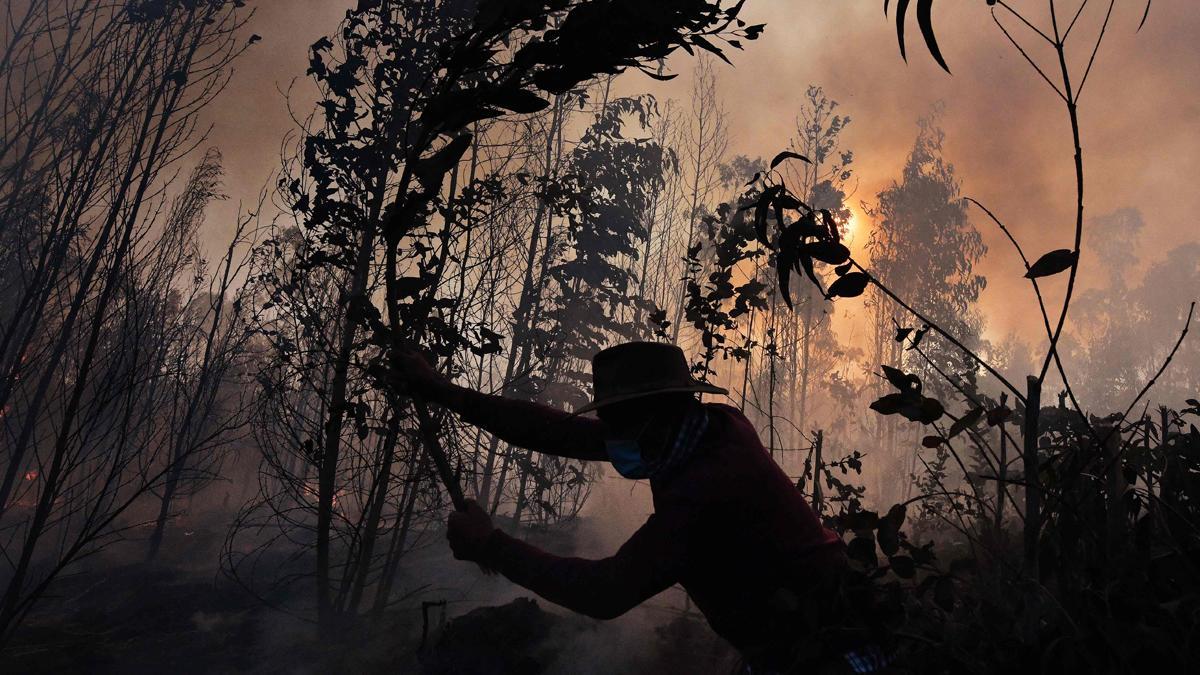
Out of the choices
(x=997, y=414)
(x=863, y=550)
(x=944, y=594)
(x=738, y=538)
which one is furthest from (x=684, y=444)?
(x=997, y=414)

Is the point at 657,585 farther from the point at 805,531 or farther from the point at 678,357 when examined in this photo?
the point at 678,357

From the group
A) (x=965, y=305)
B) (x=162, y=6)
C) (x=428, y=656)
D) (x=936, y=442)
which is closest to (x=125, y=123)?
(x=162, y=6)

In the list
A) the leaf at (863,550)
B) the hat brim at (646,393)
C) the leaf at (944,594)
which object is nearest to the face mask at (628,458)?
the hat brim at (646,393)

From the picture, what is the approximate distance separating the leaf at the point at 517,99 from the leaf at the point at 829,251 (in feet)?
2.60

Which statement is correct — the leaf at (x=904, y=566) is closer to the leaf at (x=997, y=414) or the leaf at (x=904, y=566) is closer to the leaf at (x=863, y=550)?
the leaf at (x=863, y=550)

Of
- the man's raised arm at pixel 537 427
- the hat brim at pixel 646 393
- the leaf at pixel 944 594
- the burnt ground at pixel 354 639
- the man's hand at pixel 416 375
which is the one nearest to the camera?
the leaf at pixel 944 594

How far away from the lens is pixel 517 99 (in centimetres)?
170

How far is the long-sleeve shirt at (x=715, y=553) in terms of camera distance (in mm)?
1777

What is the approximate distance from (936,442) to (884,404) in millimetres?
362

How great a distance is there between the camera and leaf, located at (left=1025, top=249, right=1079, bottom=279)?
1346 mm

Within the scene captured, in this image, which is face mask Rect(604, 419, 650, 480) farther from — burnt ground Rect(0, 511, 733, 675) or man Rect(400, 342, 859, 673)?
burnt ground Rect(0, 511, 733, 675)

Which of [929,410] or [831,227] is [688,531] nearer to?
[929,410]

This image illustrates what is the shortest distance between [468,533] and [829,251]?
144 centimetres

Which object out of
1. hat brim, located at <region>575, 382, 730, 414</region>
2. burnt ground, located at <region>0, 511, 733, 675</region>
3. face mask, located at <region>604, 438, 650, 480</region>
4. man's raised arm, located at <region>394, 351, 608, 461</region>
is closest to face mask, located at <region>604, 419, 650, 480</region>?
face mask, located at <region>604, 438, 650, 480</region>
